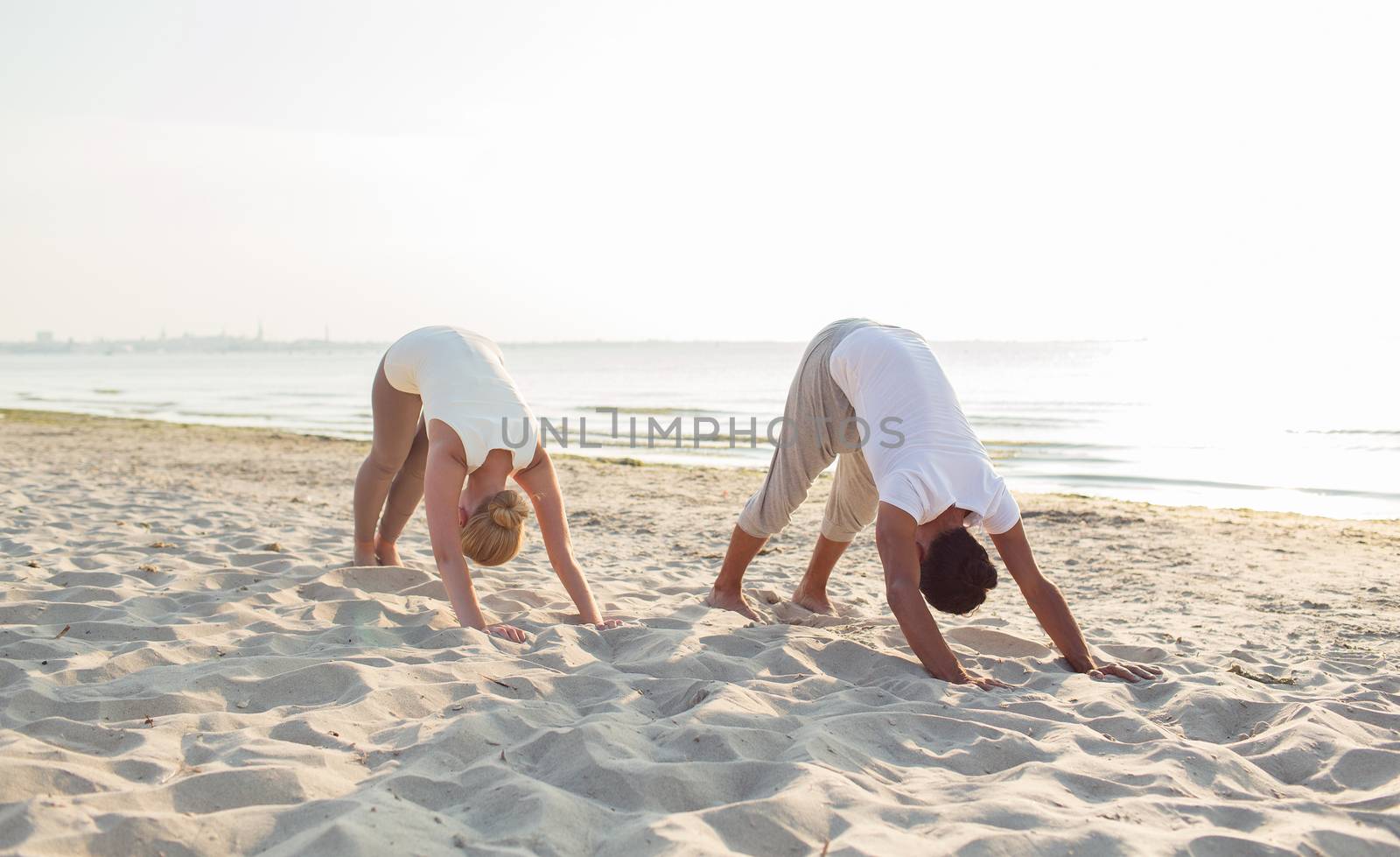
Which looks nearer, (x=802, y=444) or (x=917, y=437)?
(x=917, y=437)

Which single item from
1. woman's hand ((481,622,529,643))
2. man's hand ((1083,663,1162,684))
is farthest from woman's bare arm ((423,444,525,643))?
man's hand ((1083,663,1162,684))

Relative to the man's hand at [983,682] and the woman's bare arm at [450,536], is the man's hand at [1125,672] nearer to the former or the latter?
the man's hand at [983,682]

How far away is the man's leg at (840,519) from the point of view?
4.18 m

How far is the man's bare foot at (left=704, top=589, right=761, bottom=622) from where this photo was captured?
14.4 feet

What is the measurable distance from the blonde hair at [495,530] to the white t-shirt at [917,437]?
135 centimetres

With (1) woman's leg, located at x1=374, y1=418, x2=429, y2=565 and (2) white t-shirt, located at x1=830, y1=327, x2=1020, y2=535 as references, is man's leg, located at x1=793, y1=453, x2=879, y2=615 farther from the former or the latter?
(1) woman's leg, located at x1=374, y1=418, x2=429, y2=565

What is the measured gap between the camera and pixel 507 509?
12.3ft

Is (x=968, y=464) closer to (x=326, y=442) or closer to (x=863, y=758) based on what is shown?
(x=863, y=758)

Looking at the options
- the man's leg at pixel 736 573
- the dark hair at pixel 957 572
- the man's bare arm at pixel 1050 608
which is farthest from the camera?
the man's leg at pixel 736 573

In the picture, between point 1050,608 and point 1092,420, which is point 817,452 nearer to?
point 1050,608

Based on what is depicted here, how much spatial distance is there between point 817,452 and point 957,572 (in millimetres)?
859

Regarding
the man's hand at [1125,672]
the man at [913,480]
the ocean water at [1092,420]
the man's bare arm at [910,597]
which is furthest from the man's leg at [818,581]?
the ocean water at [1092,420]

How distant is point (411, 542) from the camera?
6102 millimetres

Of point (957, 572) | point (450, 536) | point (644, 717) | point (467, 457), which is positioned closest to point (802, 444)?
point (957, 572)
